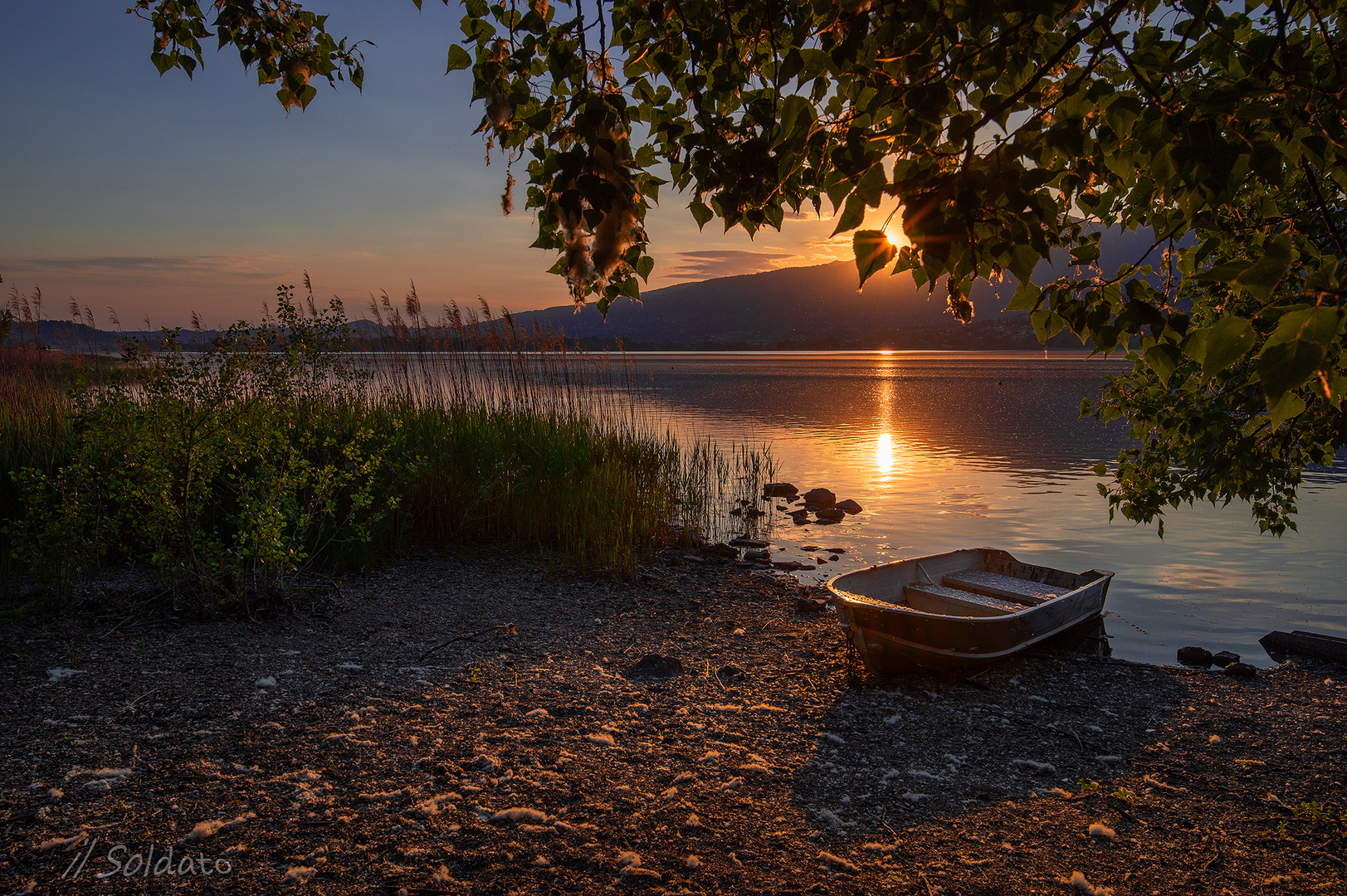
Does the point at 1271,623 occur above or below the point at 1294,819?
below

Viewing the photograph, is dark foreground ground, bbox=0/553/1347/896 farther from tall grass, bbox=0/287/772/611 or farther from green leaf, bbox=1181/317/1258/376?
green leaf, bbox=1181/317/1258/376

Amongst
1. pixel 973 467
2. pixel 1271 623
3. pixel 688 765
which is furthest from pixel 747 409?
pixel 688 765

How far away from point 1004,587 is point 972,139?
25.9 ft

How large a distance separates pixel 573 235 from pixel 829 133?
3.98 ft

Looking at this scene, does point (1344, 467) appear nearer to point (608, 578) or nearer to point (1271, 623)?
point (1271, 623)

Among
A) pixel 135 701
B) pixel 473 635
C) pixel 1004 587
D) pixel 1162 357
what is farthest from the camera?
pixel 1004 587

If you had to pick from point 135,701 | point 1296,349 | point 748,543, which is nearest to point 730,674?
point 135,701

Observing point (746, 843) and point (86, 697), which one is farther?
point (86, 697)

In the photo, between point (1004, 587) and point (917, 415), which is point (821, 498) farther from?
point (917, 415)

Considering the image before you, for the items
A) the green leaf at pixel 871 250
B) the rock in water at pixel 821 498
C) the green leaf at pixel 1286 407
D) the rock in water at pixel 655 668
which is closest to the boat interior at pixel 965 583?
the rock in water at pixel 655 668

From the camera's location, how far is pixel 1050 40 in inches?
115

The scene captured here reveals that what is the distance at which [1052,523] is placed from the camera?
16.7 meters

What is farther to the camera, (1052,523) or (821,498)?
(821,498)

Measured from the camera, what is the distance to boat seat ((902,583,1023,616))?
7969mm
